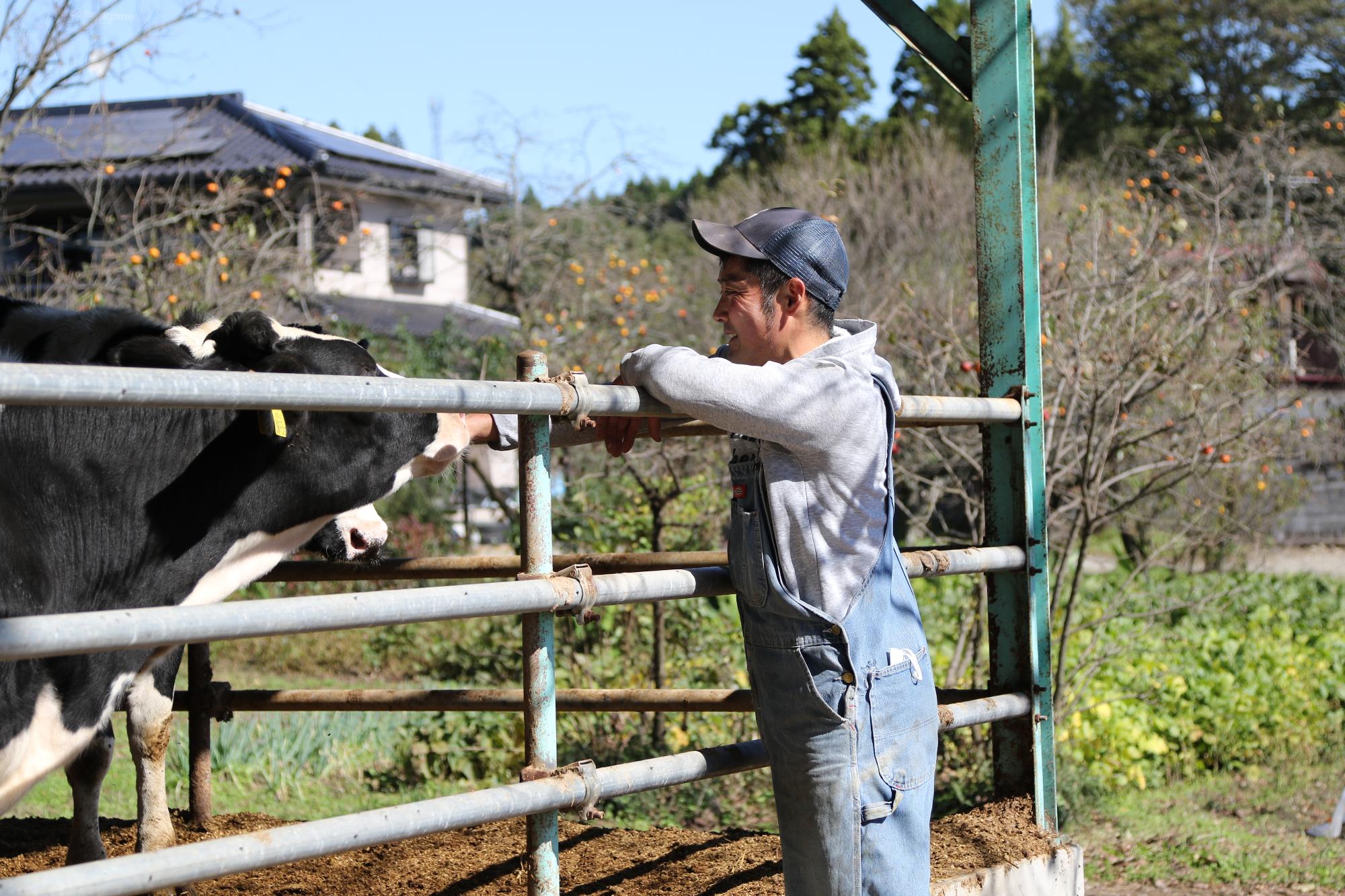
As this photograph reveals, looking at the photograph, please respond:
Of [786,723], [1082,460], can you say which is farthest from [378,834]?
[1082,460]

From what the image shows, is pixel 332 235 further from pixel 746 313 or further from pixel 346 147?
pixel 346 147

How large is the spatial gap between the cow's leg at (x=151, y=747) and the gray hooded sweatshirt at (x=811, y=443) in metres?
2.00

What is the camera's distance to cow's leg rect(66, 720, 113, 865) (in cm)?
350

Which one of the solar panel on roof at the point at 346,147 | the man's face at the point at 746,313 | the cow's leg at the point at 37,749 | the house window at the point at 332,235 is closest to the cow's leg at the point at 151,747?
the cow's leg at the point at 37,749

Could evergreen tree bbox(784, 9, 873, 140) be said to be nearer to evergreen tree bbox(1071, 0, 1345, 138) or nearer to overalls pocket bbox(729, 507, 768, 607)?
evergreen tree bbox(1071, 0, 1345, 138)

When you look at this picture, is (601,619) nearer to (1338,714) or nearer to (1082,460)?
(1082,460)

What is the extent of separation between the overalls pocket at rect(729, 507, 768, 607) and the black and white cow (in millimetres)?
880

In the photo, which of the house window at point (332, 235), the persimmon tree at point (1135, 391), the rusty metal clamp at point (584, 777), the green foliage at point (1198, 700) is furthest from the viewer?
the house window at point (332, 235)

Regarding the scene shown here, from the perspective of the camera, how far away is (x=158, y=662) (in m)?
3.49

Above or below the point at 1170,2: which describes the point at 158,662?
below

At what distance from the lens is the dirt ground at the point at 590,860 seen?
318 centimetres

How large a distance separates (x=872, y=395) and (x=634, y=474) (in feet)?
12.8

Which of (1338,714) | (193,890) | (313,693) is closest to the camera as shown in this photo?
(193,890)

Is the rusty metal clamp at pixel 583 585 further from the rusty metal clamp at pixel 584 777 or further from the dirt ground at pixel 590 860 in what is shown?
the dirt ground at pixel 590 860
